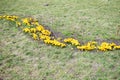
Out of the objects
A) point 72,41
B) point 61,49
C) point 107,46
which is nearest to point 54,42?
point 61,49

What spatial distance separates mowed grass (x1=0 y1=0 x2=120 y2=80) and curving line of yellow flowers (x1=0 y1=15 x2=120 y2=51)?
0.71 ft

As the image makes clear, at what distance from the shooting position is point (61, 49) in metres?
8.51

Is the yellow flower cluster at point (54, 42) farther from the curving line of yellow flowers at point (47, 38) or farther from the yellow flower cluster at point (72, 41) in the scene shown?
the yellow flower cluster at point (72, 41)

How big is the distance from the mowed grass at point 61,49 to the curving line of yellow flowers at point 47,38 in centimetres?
22

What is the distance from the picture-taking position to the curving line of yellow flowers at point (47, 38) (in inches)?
330

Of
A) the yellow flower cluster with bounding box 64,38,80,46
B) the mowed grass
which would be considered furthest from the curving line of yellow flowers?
the mowed grass

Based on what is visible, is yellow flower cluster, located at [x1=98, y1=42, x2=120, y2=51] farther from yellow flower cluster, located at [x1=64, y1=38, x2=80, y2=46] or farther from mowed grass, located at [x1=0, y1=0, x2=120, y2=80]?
yellow flower cluster, located at [x1=64, y1=38, x2=80, y2=46]

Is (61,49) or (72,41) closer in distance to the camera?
(61,49)

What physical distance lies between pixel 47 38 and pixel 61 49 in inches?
34.4

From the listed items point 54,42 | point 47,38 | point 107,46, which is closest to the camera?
point 107,46

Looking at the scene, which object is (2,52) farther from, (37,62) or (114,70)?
(114,70)

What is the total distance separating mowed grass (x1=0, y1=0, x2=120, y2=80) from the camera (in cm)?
727

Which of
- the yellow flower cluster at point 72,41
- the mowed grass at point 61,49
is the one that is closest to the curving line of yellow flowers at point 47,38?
the yellow flower cluster at point 72,41

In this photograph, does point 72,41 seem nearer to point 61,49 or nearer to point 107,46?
point 61,49
